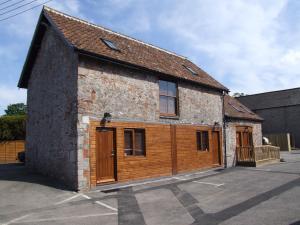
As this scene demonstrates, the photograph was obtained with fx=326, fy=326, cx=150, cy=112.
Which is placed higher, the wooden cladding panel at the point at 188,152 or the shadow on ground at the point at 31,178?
the wooden cladding panel at the point at 188,152

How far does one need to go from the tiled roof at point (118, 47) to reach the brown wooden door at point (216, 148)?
10.1 feet

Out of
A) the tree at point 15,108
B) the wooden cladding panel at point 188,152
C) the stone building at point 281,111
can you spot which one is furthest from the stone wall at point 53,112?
the tree at point 15,108

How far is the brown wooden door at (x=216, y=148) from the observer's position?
2061 cm

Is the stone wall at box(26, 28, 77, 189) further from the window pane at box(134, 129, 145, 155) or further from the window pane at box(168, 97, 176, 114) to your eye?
the window pane at box(168, 97, 176, 114)

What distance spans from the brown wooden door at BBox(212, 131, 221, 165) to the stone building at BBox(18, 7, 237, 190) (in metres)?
0.47

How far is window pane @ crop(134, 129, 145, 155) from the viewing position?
15195 millimetres

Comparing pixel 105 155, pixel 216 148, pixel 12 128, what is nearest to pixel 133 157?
pixel 105 155

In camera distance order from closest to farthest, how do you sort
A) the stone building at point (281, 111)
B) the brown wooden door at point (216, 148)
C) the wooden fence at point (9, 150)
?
the brown wooden door at point (216, 148) → the wooden fence at point (9, 150) → the stone building at point (281, 111)

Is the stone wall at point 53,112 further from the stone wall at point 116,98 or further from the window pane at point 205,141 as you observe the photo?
the window pane at point 205,141

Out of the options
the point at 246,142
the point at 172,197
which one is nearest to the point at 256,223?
the point at 172,197

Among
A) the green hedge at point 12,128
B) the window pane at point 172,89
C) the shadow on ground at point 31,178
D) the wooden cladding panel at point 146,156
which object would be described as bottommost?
the shadow on ground at point 31,178

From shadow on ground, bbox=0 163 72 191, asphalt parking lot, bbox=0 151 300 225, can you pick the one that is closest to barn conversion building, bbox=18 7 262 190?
shadow on ground, bbox=0 163 72 191

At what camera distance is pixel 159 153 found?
16.2 meters

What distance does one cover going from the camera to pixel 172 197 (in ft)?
38.4
